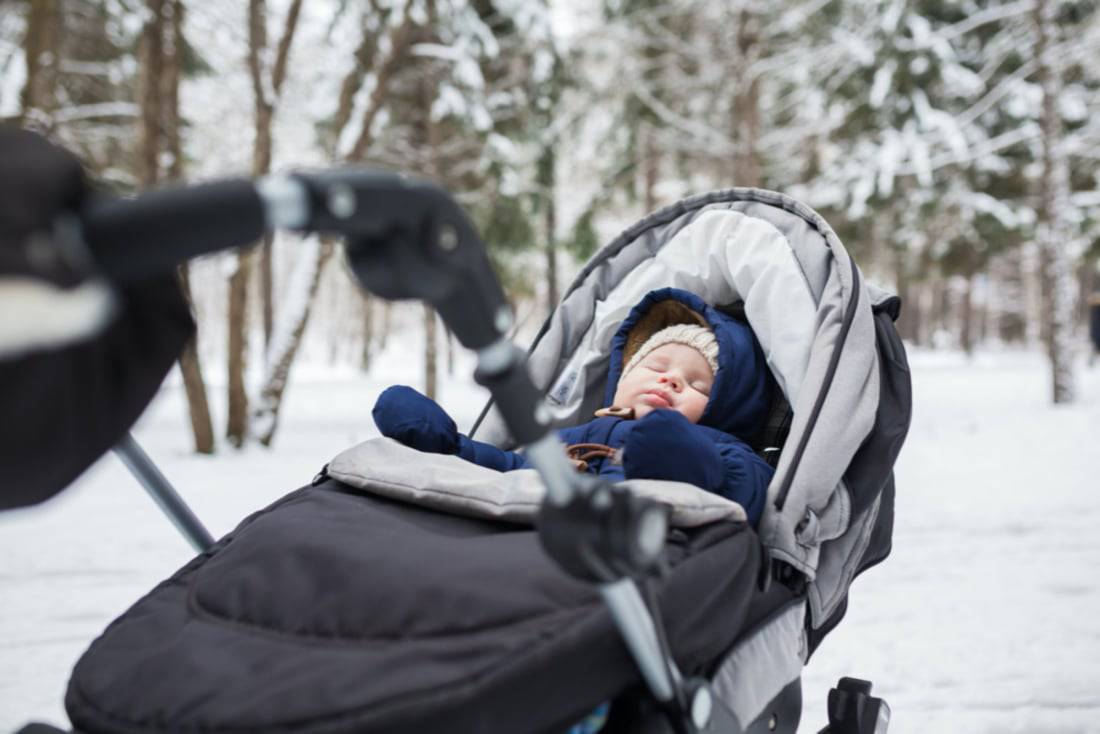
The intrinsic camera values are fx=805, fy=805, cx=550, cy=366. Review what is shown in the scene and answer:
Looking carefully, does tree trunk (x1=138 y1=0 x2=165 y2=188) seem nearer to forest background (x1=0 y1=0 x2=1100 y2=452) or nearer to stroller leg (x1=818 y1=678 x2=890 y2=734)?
forest background (x1=0 y1=0 x2=1100 y2=452)

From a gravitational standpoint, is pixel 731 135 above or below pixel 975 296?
above

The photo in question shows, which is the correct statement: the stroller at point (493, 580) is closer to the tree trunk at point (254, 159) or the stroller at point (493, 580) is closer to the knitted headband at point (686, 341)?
the knitted headband at point (686, 341)

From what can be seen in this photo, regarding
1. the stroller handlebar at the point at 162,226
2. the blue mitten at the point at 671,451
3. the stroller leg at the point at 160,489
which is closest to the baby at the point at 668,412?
the blue mitten at the point at 671,451

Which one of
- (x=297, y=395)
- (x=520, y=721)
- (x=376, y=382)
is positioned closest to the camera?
(x=520, y=721)

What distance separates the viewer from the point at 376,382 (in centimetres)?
1722

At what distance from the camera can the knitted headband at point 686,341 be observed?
7.00 feet

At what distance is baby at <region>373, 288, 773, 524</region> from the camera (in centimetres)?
144

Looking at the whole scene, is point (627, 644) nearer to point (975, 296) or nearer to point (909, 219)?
point (909, 219)

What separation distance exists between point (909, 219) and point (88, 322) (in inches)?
520

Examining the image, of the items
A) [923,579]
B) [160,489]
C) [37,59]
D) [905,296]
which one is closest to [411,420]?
[160,489]

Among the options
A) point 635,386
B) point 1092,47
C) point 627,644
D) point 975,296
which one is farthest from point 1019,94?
point 975,296

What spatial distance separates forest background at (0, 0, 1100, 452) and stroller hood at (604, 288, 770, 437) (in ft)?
14.2

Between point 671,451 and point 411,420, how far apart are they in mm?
595

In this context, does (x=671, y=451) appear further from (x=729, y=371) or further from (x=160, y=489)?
(x=160, y=489)
